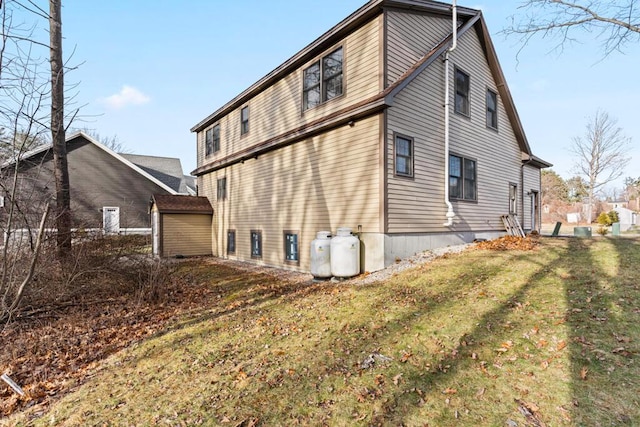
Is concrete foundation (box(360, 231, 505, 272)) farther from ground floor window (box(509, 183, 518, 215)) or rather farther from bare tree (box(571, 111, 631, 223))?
bare tree (box(571, 111, 631, 223))

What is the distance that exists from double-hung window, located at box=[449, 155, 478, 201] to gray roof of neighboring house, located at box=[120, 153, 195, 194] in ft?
72.9

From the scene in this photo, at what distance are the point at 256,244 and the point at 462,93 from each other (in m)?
9.89

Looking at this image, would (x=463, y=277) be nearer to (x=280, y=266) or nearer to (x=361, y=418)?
(x=361, y=418)

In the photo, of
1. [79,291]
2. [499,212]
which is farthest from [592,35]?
[79,291]

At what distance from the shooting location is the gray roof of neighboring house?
26.9 meters

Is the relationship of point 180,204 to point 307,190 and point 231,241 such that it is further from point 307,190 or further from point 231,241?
point 307,190

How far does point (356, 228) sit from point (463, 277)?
321cm

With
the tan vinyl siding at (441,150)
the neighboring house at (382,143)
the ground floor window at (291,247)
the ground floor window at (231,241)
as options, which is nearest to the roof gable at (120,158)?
the ground floor window at (231,241)

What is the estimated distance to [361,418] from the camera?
10.0 feet

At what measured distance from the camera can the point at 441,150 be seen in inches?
415

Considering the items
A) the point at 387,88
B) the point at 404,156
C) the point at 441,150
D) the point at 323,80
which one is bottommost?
the point at 404,156

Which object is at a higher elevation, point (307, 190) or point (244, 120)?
point (244, 120)

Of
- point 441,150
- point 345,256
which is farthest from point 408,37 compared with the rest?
point 345,256

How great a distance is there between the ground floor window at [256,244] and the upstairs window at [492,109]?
10.4 metres
